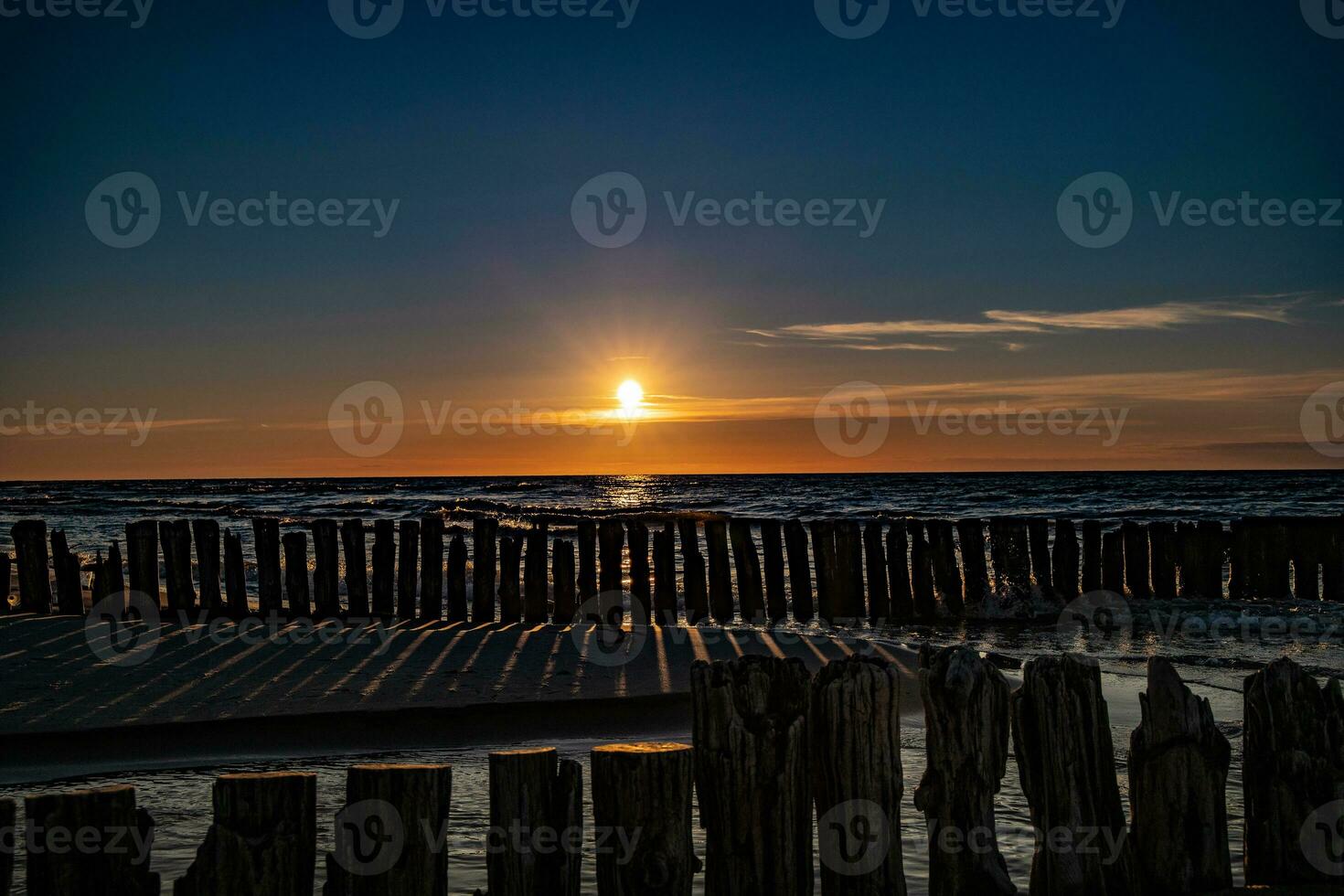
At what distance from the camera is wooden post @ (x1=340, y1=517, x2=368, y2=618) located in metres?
10.1

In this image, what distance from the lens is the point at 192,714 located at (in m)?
6.21

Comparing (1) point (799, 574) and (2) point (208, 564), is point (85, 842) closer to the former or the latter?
(2) point (208, 564)

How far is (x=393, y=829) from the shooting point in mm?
2893

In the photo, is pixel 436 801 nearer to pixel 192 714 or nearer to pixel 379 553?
pixel 192 714

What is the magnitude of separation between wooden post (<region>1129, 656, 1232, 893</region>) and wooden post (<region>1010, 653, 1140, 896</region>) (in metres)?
0.09

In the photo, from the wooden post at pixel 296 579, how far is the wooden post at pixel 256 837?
7409mm

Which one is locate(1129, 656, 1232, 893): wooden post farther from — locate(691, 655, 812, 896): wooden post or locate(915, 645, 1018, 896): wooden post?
locate(691, 655, 812, 896): wooden post

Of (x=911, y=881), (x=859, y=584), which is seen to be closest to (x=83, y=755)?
(x=911, y=881)

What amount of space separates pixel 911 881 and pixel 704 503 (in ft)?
140

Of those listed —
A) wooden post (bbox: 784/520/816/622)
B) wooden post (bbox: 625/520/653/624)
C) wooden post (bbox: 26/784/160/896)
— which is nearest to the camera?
wooden post (bbox: 26/784/160/896)

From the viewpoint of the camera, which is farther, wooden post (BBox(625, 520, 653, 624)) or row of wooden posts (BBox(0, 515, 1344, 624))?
wooden post (BBox(625, 520, 653, 624))

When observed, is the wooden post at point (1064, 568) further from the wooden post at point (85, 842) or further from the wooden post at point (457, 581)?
the wooden post at point (85, 842)

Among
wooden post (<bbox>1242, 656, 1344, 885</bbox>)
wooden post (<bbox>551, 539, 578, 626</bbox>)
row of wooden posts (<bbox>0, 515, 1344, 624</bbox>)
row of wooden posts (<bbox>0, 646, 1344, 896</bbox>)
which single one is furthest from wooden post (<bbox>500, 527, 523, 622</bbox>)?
wooden post (<bbox>1242, 656, 1344, 885</bbox>)

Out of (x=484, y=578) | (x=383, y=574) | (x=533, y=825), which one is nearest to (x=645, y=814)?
(x=533, y=825)
